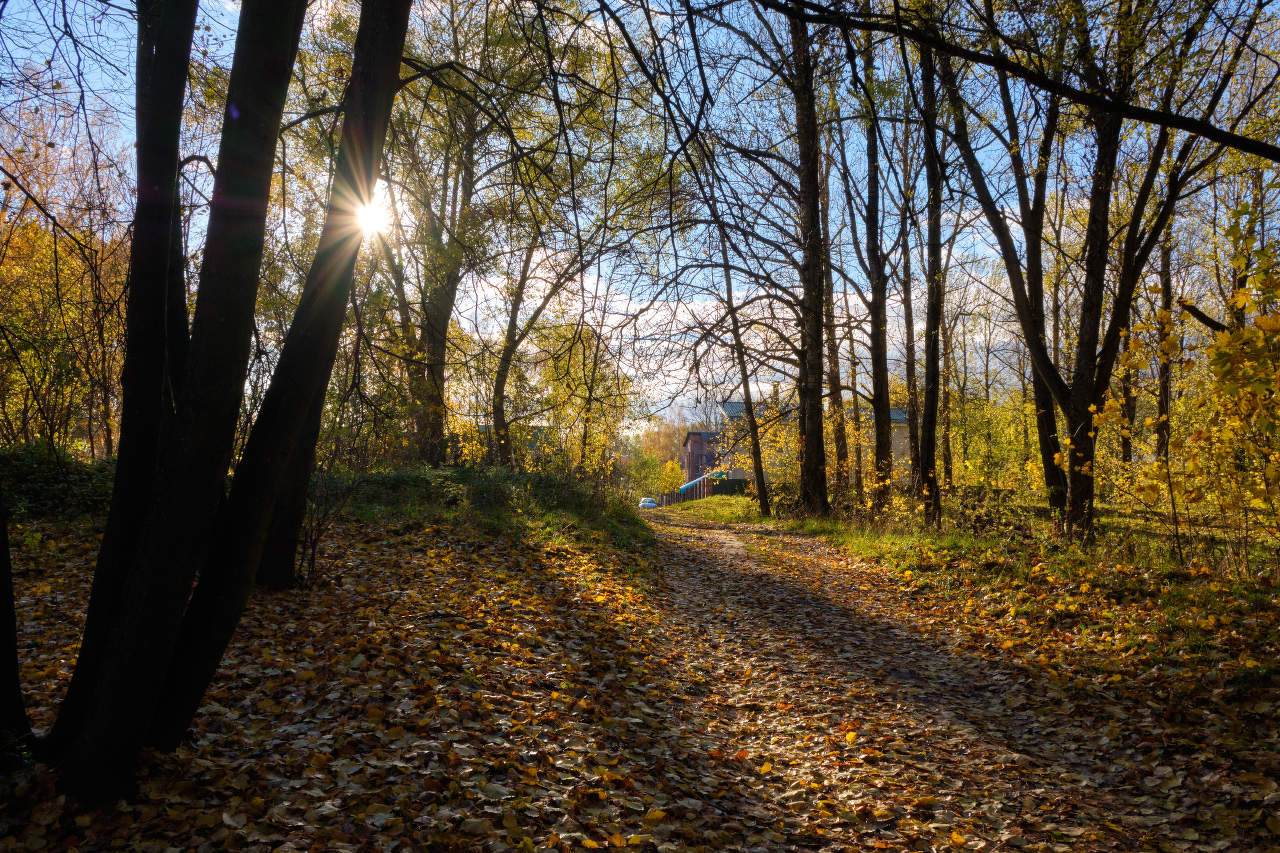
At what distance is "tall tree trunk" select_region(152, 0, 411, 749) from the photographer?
9.27 feet

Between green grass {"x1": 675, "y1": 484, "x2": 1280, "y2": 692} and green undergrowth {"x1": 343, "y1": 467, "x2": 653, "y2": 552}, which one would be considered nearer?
green grass {"x1": 675, "y1": 484, "x2": 1280, "y2": 692}

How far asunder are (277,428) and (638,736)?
2.82 m

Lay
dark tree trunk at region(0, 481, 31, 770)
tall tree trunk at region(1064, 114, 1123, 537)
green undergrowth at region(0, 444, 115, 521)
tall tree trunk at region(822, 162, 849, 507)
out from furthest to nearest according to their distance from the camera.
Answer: tall tree trunk at region(822, 162, 849, 507) → tall tree trunk at region(1064, 114, 1123, 537) → green undergrowth at region(0, 444, 115, 521) → dark tree trunk at region(0, 481, 31, 770)

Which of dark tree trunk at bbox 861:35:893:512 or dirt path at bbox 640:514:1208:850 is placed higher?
dark tree trunk at bbox 861:35:893:512

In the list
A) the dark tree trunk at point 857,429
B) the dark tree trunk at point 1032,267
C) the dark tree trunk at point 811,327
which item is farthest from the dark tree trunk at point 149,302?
the dark tree trunk at point 857,429

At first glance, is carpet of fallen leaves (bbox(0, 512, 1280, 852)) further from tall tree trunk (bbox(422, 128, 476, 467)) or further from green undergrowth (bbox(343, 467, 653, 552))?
tall tree trunk (bbox(422, 128, 476, 467))

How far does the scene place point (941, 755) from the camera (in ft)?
13.1

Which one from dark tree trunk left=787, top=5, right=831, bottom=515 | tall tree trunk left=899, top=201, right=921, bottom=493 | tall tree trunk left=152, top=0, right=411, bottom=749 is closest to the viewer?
tall tree trunk left=152, top=0, right=411, bottom=749

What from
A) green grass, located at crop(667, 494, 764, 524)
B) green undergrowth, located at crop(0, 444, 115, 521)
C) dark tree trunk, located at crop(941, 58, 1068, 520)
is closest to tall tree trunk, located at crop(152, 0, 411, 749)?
green undergrowth, located at crop(0, 444, 115, 521)

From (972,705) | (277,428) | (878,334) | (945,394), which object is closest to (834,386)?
(878,334)

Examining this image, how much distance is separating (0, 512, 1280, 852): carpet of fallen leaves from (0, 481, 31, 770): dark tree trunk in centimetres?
16

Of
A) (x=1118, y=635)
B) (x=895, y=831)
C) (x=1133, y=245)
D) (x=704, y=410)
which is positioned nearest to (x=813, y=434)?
(x=704, y=410)

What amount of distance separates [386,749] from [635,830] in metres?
1.38

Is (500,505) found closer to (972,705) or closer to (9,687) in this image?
(972,705)
